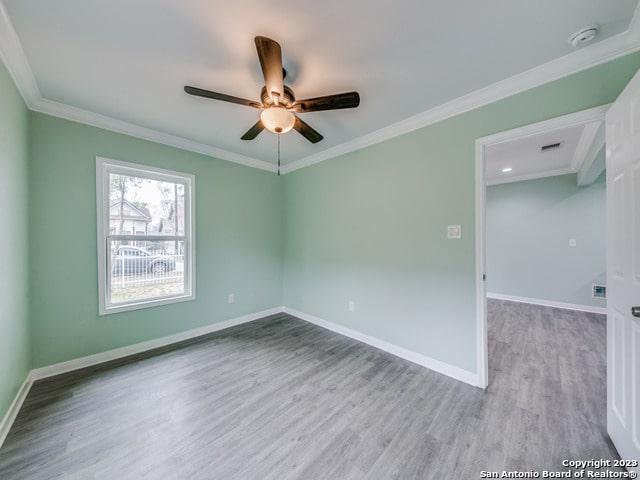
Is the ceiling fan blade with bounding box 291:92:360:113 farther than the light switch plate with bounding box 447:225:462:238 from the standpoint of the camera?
No

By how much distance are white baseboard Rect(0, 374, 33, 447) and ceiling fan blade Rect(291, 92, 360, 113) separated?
2876 millimetres

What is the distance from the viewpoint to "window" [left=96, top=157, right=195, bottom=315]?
8.30 ft

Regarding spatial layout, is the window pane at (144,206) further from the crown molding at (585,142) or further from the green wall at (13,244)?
the crown molding at (585,142)

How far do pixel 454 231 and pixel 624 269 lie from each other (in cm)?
105

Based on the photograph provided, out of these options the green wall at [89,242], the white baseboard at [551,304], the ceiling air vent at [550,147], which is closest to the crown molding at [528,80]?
the ceiling air vent at [550,147]

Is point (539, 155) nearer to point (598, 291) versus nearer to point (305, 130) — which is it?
point (598, 291)

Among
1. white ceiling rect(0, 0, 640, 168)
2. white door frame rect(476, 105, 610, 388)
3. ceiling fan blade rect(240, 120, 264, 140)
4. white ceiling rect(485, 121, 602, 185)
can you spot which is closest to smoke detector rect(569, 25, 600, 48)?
white ceiling rect(0, 0, 640, 168)

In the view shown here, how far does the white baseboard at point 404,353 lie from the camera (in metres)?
2.18

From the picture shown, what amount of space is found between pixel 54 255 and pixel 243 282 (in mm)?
1996

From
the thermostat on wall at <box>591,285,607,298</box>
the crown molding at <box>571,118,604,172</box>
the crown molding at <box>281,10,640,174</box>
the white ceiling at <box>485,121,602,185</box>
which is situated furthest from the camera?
the thermostat on wall at <box>591,285,607,298</box>

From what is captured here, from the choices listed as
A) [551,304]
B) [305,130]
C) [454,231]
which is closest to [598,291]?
[551,304]

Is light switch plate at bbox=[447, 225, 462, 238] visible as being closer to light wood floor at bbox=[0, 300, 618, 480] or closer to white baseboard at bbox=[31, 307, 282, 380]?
light wood floor at bbox=[0, 300, 618, 480]

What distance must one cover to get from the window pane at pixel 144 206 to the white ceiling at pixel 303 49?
27.9 inches

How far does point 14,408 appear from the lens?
174 centimetres
